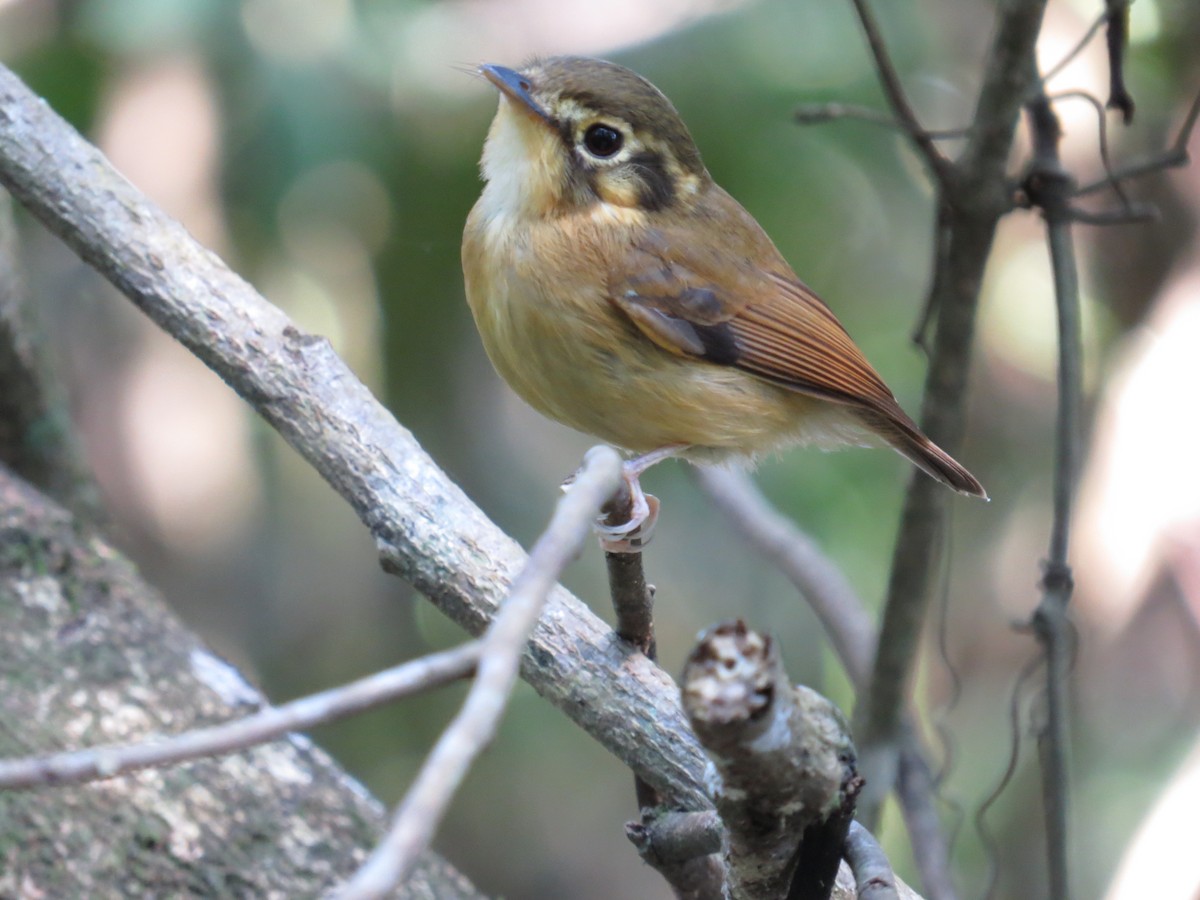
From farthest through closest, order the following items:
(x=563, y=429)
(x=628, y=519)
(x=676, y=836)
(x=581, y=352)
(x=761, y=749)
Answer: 1. (x=563, y=429)
2. (x=581, y=352)
3. (x=628, y=519)
4. (x=676, y=836)
5. (x=761, y=749)

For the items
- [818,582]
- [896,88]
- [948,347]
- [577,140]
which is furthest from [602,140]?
[818,582]

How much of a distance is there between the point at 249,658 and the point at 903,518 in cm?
318

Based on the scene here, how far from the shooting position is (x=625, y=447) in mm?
2629

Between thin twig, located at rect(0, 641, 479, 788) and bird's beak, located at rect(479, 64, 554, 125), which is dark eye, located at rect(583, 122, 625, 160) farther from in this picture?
thin twig, located at rect(0, 641, 479, 788)

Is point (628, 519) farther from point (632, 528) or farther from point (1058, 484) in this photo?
point (1058, 484)

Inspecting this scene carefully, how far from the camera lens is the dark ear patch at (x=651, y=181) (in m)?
2.66

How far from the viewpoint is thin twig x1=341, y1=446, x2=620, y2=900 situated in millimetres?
836

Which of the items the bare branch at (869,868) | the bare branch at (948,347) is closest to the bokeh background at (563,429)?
the bare branch at (948,347)

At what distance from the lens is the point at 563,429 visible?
18.2 ft

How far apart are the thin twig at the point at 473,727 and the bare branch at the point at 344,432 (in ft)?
2.27

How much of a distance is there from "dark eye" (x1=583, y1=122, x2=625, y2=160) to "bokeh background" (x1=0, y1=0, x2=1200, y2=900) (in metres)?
1.54

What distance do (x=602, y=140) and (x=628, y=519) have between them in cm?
94

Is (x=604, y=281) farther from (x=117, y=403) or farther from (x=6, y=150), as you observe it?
(x=117, y=403)

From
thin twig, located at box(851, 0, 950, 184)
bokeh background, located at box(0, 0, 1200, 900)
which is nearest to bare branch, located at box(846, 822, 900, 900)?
thin twig, located at box(851, 0, 950, 184)
